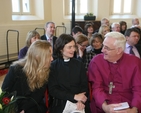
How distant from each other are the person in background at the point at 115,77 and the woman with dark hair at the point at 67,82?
0.50ft

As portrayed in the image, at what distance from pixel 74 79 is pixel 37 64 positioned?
457 millimetres

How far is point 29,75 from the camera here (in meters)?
2.09

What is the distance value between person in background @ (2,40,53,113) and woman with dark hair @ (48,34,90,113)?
0.51ft

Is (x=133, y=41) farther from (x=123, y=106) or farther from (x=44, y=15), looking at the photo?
(x=44, y=15)

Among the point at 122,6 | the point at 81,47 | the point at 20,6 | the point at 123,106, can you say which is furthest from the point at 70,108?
the point at 122,6

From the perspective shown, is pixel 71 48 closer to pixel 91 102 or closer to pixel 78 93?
pixel 78 93

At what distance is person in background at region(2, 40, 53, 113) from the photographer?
2072 mm

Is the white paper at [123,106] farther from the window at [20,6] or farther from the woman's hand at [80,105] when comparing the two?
the window at [20,6]

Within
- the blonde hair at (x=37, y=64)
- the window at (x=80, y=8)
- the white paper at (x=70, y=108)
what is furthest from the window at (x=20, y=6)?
the white paper at (x=70, y=108)

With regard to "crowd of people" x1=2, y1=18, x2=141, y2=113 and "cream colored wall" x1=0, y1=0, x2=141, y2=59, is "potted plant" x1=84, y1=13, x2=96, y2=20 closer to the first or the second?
"cream colored wall" x1=0, y1=0, x2=141, y2=59

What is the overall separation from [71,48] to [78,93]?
53 cm

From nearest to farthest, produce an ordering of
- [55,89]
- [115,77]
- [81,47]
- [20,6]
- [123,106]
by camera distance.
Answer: [123,106] → [55,89] → [115,77] → [81,47] → [20,6]

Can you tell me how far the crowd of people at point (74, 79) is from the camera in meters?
2.10

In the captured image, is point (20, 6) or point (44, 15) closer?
point (20, 6)
